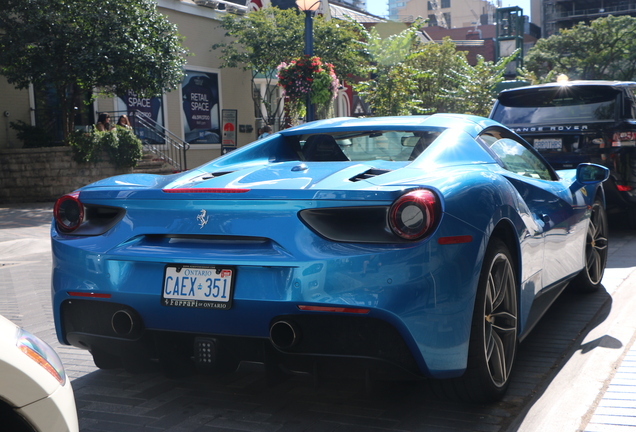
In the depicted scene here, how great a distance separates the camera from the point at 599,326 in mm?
4840

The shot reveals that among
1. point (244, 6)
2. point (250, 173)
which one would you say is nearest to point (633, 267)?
point (250, 173)

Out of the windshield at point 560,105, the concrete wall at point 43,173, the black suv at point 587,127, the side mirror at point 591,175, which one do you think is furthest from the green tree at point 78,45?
the side mirror at point 591,175

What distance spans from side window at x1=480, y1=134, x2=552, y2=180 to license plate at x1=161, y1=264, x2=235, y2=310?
1.84 meters

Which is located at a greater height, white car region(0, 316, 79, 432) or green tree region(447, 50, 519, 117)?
green tree region(447, 50, 519, 117)

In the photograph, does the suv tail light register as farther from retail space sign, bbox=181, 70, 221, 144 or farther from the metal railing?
retail space sign, bbox=181, 70, 221, 144

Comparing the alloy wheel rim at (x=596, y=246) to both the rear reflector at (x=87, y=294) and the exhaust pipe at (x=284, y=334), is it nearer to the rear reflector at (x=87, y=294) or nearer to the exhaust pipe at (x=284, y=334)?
the exhaust pipe at (x=284, y=334)

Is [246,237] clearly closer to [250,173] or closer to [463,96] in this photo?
[250,173]

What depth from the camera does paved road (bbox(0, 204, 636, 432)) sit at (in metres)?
3.24

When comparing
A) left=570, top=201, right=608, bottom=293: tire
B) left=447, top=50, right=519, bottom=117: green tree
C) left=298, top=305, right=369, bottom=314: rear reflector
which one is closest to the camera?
left=298, top=305, right=369, bottom=314: rear reflector

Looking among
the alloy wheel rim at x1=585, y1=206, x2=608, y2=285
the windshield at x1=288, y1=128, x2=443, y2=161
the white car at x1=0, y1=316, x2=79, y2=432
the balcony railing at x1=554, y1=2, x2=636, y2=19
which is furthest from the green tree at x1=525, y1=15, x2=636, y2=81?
the white car at x1=0, y1=316, x2=79, y2=432

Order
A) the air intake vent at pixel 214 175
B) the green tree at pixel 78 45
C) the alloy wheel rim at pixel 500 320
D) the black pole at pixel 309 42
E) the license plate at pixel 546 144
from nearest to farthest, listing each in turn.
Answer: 1. the alloy wheel rim at pixel 500 320
2. the air intake vent at pixel 214 175
3. the license plate at pixel 546 144
4. the black pole at pixel 309 42
5. the green tree at pixel 78 45

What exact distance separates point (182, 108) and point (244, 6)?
5293 mm

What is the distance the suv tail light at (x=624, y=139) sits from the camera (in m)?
8.45

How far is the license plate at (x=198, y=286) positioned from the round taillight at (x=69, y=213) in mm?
613
